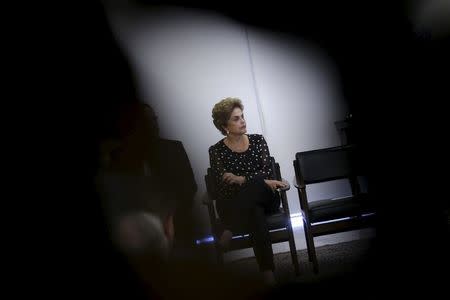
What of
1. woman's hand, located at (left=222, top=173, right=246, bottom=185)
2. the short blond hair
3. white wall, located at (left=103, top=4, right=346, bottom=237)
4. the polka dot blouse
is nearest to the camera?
woman's hand, located at (left=222, top=173, right=246, bottom=185)

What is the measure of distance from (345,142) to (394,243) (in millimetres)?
1014

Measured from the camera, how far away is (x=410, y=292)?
7.09 feet

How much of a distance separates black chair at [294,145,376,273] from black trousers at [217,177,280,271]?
291 mm

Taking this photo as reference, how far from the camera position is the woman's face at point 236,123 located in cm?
341

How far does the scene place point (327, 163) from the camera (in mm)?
3441

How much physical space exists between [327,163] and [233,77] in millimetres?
1205

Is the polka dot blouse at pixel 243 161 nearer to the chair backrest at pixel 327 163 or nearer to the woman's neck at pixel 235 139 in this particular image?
the woman's neck at pixel 235 139

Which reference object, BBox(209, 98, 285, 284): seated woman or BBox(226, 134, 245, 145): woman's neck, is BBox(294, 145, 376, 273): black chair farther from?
BBox(226, 134, 245, 145): woman's neck

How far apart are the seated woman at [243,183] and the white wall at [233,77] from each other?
0.57m

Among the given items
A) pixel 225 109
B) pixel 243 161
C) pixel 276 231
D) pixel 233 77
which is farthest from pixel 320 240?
pixel 233 77

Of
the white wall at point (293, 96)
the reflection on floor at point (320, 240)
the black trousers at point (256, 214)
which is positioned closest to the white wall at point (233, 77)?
the white wall at point (293, 96)

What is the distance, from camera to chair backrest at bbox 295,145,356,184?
11.2 ft

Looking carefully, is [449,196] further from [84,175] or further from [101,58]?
[101,58]

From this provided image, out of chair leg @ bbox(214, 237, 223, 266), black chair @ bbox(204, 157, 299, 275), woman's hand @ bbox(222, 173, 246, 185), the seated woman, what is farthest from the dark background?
woman's hand @ bbox(222, 173, 246, 185)
